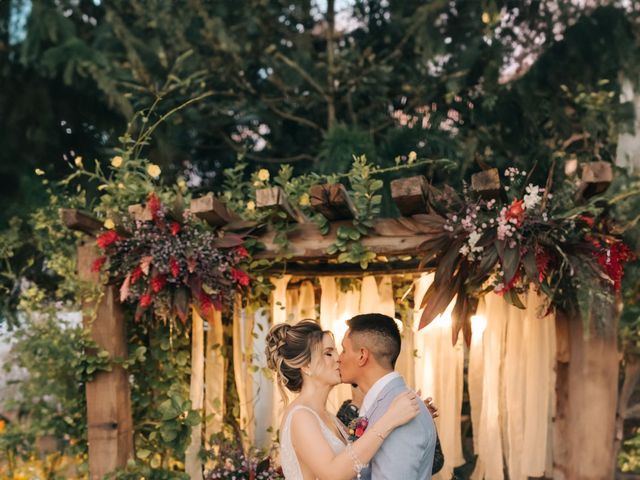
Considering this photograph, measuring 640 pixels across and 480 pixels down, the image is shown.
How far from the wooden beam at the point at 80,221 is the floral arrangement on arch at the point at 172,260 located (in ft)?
0.47

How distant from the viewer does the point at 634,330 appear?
6.69 meters

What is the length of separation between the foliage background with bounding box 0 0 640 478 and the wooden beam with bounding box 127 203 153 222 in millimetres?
1291

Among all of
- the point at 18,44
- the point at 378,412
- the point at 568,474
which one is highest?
the point at 18,44

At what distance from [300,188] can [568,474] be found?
2229 mm

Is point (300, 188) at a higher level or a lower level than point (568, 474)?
higher

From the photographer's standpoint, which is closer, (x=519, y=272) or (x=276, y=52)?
(x=519, y=272)

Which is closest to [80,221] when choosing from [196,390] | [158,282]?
[158,282]

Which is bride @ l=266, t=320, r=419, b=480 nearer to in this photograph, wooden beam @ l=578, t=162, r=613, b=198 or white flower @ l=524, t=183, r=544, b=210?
white flower @ l=524, t=183, r=544, b=210

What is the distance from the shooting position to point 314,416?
127 inches

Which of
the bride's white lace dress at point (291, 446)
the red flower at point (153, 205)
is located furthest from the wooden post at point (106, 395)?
the bride's white lace dress at point (291, 446)

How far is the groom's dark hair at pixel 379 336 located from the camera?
126 inches

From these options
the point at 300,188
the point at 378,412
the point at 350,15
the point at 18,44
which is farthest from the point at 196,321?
the point at 350,15

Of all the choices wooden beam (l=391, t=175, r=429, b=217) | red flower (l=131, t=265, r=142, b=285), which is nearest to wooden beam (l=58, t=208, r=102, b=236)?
red flower (l=131, t=265, r=142, b=285)

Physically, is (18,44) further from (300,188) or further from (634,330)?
(634,330)
